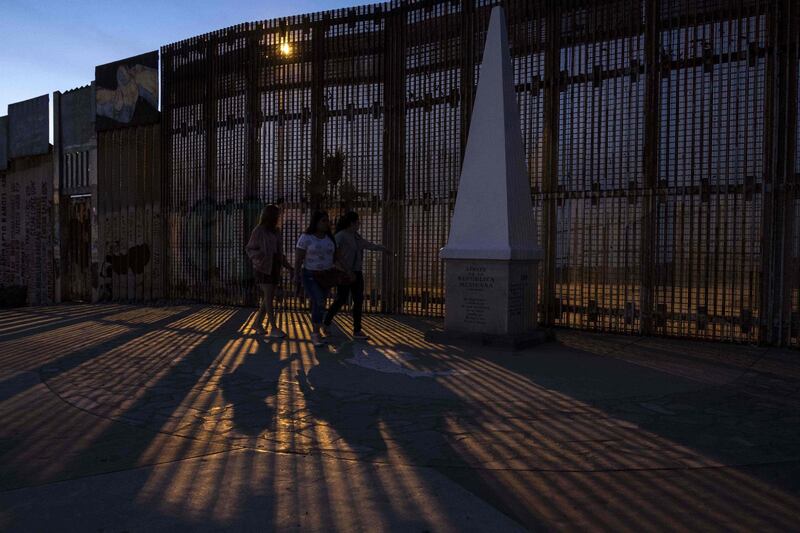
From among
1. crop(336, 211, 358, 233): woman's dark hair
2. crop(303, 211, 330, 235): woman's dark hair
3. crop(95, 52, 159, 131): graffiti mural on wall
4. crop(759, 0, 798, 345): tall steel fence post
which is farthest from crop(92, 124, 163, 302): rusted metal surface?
crop(759, 0, 798, 345): tall steel fence post

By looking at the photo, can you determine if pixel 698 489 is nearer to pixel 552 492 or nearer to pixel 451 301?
pixel 552 492

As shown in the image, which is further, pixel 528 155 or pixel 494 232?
pixel 528 155

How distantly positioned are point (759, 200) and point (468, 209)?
3595mm

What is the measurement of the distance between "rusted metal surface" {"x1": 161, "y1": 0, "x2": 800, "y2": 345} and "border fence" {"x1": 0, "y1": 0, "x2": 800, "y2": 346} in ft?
0.08

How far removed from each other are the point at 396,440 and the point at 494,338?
12.2ft

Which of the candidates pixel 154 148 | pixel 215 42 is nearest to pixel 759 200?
pixel 215 42

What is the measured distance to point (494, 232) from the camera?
761 cm

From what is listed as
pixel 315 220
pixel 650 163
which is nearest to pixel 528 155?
pixel 650 163

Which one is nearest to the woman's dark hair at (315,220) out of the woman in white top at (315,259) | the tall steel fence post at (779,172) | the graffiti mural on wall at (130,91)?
the woman in white top at (315,259)

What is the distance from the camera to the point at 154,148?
1401cm

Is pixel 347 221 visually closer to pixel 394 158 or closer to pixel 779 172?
pixel 394 158

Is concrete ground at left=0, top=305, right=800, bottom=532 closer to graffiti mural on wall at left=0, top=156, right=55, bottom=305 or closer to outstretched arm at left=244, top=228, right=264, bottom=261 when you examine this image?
outstretched arm at left=244, top=228, right=264, bottom=261

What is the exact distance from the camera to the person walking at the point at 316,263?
7.79 m

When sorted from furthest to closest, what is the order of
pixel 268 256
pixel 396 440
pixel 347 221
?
pixel 268 256, pixel 347 221, pixel 396 440
